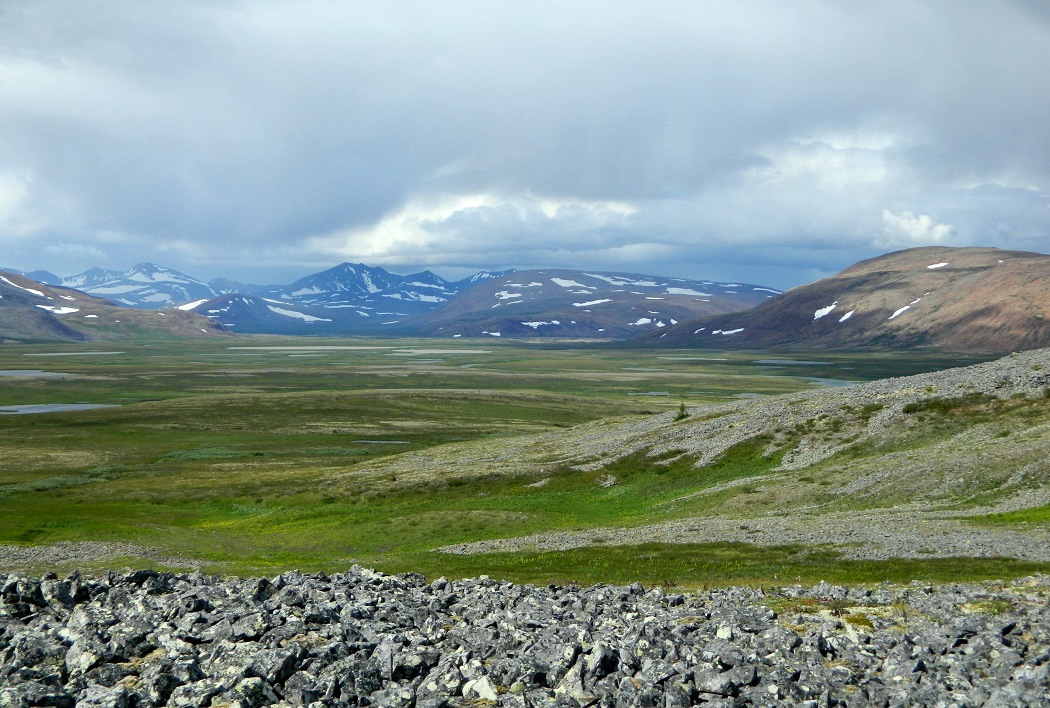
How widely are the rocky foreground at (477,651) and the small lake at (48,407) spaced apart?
6642 inches

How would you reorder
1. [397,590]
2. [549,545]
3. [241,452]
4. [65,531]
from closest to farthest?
[397,590], [549,545], [65,531], [241,452]

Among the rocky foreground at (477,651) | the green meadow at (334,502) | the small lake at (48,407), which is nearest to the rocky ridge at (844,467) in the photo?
the green meadow at (334,502)

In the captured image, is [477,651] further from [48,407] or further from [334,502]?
[48,407]

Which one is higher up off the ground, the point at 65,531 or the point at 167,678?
the point at 167,678

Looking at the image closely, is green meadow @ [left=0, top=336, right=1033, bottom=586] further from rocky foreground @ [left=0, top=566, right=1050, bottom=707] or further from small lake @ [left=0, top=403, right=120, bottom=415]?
rocky foreground @ [left=0, top=566, right=1050, bottom=707]

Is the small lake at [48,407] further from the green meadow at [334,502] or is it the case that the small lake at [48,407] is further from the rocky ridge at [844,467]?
the rocky ridge at [844,467]

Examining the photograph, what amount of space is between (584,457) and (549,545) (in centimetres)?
3171

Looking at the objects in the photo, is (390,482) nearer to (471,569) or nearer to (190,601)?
(471,569)

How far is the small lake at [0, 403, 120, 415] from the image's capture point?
16552cm

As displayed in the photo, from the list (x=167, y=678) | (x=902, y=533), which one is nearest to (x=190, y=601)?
(x=167, y=678)

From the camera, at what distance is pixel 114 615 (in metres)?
20.6

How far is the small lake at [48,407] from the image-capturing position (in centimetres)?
16552

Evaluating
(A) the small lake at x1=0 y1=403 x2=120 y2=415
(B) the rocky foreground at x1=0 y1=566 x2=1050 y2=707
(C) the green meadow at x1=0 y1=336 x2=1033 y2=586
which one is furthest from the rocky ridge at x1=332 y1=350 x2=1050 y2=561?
(A) the small lake at x1=0 y1=403 x2=120 y2=415

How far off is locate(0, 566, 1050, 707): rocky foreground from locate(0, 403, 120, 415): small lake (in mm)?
168708
